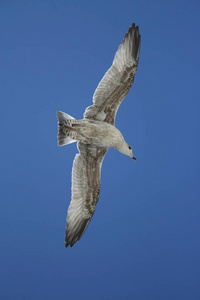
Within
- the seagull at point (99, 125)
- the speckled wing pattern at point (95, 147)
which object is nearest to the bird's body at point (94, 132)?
the seagull at point (99, 125)

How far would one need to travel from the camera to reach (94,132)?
4.29 meters

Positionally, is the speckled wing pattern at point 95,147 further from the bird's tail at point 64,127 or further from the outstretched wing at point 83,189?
the bird's tail at point 64,127

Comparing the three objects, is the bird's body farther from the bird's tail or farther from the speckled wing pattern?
the speckled wing pattern

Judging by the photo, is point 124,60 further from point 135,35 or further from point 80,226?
point 80,226

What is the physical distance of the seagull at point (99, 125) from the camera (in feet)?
14.0

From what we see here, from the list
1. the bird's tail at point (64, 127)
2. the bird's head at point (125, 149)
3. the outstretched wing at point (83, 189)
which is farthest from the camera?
the outstretched wing at point (83, 189)

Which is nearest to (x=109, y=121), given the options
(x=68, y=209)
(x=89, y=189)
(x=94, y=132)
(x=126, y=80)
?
(x=94, y=132)

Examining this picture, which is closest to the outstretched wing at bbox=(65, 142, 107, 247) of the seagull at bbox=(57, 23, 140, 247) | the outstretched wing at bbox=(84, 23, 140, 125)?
the seagull at bbox=(57, 23, 140, 247)

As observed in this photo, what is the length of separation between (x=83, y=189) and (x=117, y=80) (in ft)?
4.96

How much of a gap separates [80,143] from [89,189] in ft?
2.08

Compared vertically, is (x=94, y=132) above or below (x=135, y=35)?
below

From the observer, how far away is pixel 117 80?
14.0ft

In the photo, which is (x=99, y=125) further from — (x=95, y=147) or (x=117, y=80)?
(x=117, y=80)

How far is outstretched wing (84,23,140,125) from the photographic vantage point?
14.0ft
